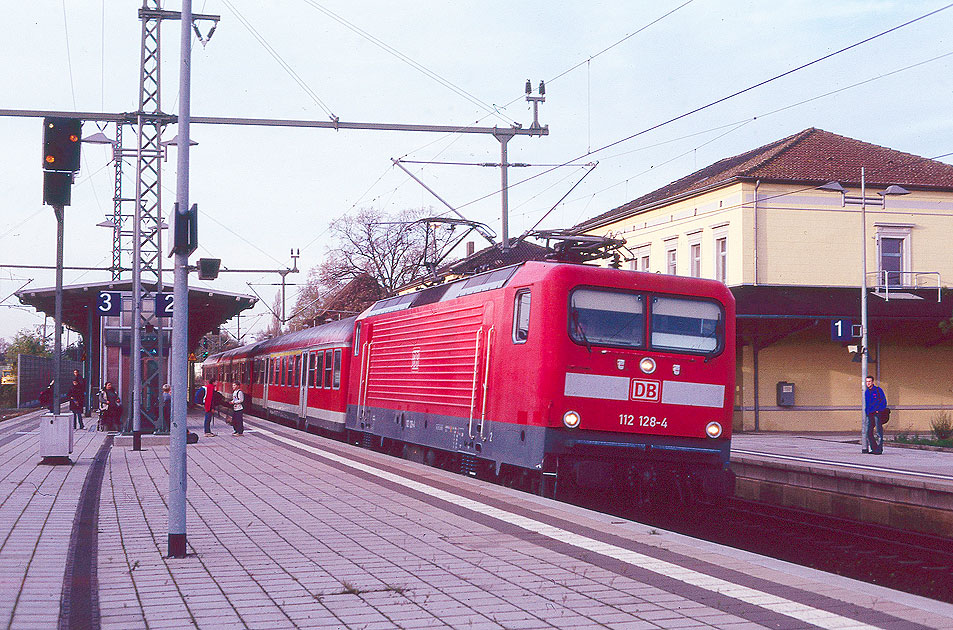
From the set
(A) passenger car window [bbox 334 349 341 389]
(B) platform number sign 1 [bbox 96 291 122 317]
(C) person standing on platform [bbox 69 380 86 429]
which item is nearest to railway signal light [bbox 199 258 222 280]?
(B) platform number sign 1 [bbox 96 291 122 317]

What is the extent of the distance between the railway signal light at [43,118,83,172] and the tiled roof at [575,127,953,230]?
22558 millimetres

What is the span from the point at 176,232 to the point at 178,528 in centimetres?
236

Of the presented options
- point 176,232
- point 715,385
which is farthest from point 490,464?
point 176,232

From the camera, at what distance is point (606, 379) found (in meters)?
11.9

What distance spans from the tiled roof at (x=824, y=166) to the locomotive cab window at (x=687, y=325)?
19.8 meters

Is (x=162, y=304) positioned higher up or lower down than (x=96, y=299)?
lower down

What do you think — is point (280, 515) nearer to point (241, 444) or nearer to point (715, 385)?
point (715, 385)

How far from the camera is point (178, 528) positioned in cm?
820

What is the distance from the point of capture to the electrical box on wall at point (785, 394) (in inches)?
1221

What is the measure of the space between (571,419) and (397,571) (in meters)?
4.45

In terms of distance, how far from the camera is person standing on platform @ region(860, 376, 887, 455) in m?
21.9

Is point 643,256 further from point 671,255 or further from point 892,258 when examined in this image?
point 892,258

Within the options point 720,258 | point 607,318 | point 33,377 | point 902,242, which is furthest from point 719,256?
point 33,377

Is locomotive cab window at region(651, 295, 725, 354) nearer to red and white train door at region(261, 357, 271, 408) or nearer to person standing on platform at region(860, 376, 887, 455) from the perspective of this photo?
person standing on platform at region(860, 376, 887, 455)
